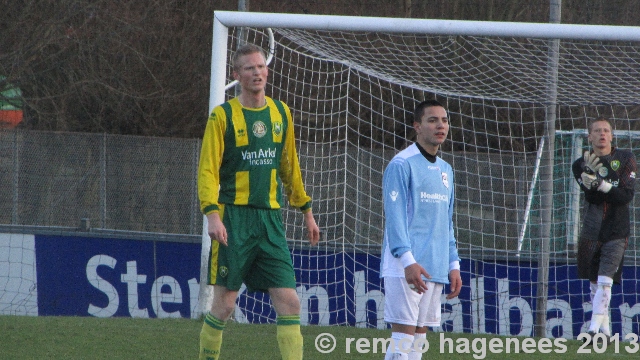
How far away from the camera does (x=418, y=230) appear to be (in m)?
4.89

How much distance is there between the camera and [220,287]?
5074mm

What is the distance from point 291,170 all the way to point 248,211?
395 millimetres

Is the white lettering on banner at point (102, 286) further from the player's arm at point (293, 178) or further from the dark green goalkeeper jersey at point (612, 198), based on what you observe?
the player's arm at point (293, 178)

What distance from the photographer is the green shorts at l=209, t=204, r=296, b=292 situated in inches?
197

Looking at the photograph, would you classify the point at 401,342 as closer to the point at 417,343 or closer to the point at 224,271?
the point at 417,343

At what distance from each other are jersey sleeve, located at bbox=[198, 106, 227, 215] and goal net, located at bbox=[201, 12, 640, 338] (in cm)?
312

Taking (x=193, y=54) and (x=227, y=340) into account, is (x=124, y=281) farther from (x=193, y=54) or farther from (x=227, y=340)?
(x=193, y=54)

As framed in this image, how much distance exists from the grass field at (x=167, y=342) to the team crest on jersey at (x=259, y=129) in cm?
188

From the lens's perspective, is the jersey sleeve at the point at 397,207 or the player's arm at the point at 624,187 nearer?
the jersey sleeve at the point at 397,207

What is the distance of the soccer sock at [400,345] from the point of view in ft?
15.8

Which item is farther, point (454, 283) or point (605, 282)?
point (605, 282)

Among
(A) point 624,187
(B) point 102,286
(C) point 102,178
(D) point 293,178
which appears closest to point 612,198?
(A) point 624,187

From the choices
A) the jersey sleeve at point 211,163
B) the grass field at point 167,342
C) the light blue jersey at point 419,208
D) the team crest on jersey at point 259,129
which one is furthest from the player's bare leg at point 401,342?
the grass field at point 167,342

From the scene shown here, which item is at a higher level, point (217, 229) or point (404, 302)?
point (217, 229)
